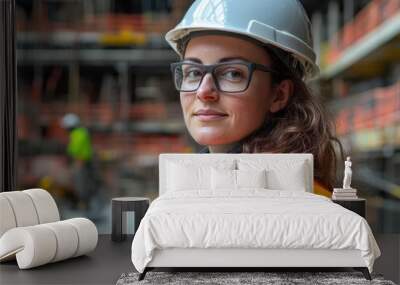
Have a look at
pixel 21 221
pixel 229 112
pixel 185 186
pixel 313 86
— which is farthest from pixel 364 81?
pixel 21 221

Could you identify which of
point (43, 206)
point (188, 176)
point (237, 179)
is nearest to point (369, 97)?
point (237, 179)

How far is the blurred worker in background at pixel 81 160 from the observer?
489cm

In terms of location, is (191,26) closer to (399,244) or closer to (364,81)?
(364,81)

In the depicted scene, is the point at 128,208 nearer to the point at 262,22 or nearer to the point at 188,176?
the point at 188,176

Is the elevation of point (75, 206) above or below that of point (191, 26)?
below

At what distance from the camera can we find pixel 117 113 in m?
4.84

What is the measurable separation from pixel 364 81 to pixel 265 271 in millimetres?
2045

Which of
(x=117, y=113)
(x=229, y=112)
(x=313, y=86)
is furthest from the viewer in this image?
(x=117, y=113)

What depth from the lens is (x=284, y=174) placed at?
381 centimetres

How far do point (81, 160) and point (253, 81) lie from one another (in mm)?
1599

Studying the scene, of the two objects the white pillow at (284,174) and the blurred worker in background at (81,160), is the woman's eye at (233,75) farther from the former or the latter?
the blurred worker in background at (81,160)

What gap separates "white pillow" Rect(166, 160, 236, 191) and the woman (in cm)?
34

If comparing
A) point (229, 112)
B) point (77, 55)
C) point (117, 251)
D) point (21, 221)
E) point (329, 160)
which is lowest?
point (117, 251)

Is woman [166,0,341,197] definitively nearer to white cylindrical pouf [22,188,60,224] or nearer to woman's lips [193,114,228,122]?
woman's lips [193,114,228,122]
